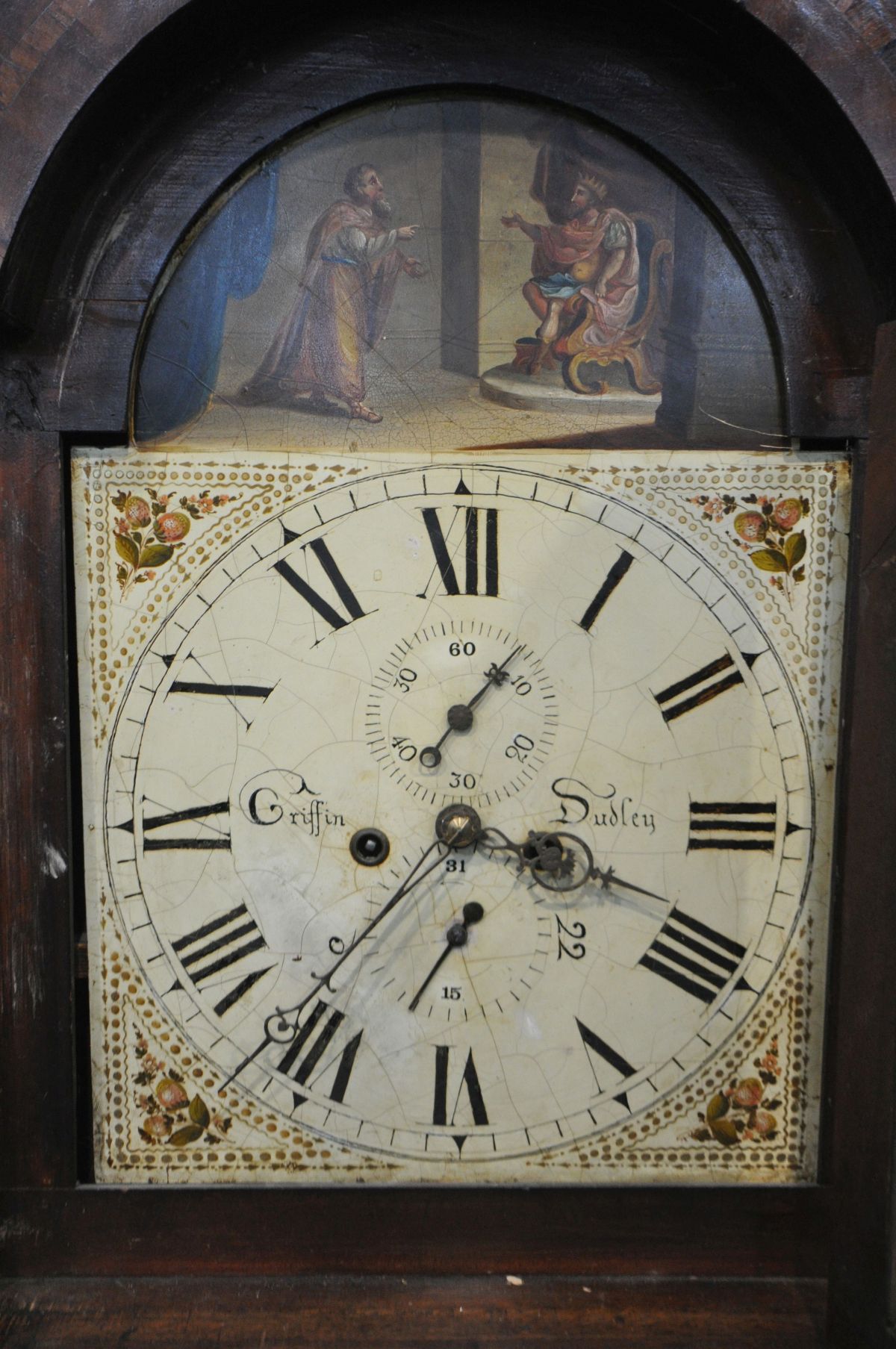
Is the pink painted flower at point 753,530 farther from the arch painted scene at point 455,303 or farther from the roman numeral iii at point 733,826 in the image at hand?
the roman numeral iii at point 733,826

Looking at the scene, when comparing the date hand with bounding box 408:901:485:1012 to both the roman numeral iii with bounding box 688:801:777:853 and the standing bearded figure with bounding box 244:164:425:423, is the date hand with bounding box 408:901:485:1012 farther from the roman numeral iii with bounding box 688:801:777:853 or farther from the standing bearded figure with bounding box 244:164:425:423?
the standing bearded figure with bounding box 244:164:425:423

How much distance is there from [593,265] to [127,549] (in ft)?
2.54

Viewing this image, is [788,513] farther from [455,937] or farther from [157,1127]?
[157,1127]

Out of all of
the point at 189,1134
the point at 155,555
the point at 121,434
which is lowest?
the point at 189,1134

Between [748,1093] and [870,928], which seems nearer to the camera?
[870,928]

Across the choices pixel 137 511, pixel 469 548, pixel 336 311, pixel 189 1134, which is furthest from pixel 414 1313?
pixel 336 311

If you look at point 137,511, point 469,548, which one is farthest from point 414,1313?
point 137,511

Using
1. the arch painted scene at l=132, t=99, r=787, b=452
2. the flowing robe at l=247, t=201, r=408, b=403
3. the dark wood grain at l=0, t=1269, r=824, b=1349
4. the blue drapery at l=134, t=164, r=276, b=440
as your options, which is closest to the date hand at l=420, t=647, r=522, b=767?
the arch painted scene at l=132, t=99, r=787, b=452

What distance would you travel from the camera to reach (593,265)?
1.48 m

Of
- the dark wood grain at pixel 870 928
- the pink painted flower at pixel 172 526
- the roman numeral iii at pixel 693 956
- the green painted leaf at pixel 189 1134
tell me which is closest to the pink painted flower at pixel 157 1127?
the green painted leaf at pixel 189 1134

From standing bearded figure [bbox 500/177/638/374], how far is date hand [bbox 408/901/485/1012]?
0.83m

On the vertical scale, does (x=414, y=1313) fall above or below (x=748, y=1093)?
below

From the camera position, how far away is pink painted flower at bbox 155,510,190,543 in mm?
1493

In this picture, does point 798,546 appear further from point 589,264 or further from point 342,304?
point 342,304
